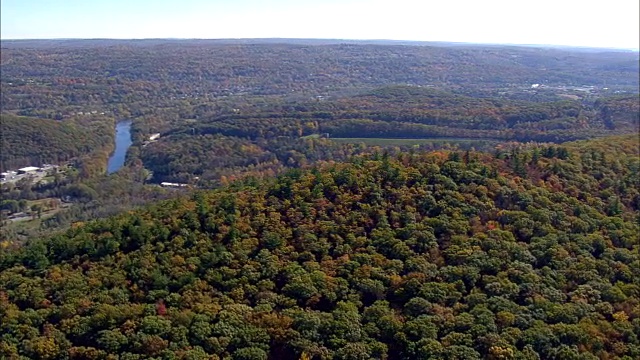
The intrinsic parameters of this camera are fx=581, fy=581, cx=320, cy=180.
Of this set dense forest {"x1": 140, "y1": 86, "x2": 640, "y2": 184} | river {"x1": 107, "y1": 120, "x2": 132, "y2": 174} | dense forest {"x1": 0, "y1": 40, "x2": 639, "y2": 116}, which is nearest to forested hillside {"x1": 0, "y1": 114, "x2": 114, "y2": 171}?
river {"x1": 107, "y1": 120, "x2": 132, "y2": 174}

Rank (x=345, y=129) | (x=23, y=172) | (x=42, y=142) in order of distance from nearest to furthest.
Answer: (x=23, y=172) → (x=42, y=142) → (x=345, y=129)


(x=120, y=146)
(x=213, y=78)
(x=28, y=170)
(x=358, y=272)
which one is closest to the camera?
(x=358, y=272)

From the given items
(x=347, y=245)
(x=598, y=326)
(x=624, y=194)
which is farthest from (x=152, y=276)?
(x=624, y=194)

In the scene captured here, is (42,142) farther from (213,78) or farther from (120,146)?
(213,78)

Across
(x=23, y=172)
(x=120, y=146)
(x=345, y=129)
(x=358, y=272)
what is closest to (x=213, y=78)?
(x=120, y=146)

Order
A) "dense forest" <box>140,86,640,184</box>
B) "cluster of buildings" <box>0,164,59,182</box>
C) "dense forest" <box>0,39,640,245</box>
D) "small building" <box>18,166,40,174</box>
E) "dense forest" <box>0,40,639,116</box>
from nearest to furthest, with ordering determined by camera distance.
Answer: "dense forest" <box>0,39,640,245</box> → "cluster of buildings" <box>0,164,59,182</box> → "dense forest" <box>140,86,640,184</box> → "small building" <box>18,166,40,174</box> → "dense forest" <box>0,40,639,116</box>

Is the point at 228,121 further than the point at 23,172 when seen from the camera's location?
Yes

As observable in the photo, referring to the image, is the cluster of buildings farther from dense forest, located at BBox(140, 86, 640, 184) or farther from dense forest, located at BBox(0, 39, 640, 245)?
dense forest, located at BBox(140, 86, 640, 184)
